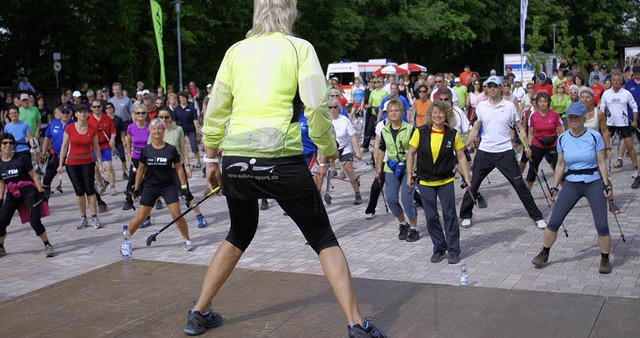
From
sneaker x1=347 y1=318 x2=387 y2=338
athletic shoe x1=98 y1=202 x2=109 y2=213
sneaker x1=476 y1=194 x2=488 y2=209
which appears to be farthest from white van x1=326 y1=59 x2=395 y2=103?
sneaker x1=347 y1=318 x2=387 y2=338

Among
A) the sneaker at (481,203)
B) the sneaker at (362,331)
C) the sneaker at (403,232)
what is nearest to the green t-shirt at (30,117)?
the sneaker at (481,203)

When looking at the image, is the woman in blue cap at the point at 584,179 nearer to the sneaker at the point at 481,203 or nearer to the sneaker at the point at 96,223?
the sneaker at the point at 481,203

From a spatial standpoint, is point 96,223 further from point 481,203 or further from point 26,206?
point 481,203

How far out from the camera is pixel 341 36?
4256 centimetres

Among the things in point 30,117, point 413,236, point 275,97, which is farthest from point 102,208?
point 275,97

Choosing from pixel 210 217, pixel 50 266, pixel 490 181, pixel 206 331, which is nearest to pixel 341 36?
pixel 490 181

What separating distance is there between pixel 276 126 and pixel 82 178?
6.83m

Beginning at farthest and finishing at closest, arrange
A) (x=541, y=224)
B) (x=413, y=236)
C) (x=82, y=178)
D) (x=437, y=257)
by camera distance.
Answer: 1. (x=82, y=178)
2. (x=541, y=224)
3. (x=413, y=236)
4. (x=437, y=257)

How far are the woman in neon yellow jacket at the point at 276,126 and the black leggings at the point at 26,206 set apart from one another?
473 cm

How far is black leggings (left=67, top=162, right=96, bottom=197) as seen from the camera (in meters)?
10.8

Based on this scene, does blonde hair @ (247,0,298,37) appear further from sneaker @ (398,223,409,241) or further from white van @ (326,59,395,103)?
white van @ (326,59,395,103)

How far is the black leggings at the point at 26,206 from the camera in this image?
904 centimetres

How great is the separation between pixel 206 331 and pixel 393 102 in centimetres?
467

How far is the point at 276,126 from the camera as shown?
4738 mm
